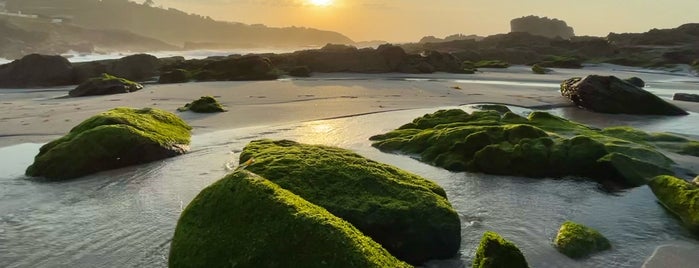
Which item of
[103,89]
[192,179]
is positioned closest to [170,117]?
[192,179]

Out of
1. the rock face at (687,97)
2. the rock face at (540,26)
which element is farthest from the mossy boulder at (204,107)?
the rock face at (540,26)

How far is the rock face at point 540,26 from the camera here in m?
168

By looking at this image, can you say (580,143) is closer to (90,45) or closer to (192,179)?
(192,179)

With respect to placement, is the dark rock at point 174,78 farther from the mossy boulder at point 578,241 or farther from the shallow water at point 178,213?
the mossy boulder at point 578,241

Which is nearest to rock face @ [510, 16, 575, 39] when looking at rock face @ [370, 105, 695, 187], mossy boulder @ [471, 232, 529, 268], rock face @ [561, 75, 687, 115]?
rock face @ [561, 75, 687, 115]

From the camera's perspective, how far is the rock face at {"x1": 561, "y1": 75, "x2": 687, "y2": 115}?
18922 mm

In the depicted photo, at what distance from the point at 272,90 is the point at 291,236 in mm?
22975

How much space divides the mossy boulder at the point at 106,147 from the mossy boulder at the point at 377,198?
14.2 feet

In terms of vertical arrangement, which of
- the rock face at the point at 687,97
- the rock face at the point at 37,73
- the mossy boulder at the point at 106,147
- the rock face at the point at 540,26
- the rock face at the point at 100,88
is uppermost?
the rock face at the point at 540,26

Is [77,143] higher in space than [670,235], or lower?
higher

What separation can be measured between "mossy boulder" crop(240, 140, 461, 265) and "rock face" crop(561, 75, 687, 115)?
1514cm

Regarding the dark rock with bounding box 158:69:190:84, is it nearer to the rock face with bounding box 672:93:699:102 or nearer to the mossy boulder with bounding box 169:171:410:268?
the rock face with bounding box 672:93:699:102

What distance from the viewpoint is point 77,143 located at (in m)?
10.7

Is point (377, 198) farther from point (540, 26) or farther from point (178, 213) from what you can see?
point (540, 26)
